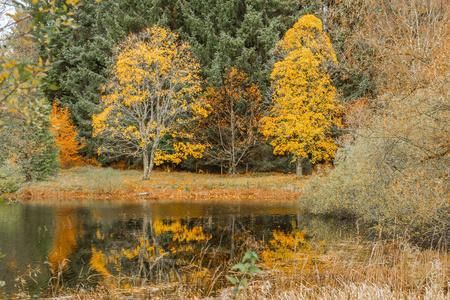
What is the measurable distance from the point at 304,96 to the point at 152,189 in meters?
9.75

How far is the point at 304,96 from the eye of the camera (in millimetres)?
28766

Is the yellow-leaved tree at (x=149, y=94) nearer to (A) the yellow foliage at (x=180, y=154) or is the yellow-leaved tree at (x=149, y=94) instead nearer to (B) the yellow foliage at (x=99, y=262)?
(A) the yellow foliage at (x=180, y=154)

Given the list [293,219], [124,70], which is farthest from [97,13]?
[293,219]

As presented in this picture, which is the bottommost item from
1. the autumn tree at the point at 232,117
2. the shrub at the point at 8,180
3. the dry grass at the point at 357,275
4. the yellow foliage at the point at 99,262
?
the yellow foliage at the point at 99,262

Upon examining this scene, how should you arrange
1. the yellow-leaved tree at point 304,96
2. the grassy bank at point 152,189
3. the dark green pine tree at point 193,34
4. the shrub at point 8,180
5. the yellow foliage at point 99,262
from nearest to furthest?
the shrub at point 8,180
the yellow foliage at point 99,262
the grassy bank at point 152,189
the yellow-leaved tree at point 304,96
the dark green pine tree at point 193,34

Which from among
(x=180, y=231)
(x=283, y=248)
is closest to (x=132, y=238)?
(x=180, y=231)

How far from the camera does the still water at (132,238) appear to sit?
1104 cm

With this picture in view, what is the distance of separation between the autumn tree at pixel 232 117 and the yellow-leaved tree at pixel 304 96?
2.77 m

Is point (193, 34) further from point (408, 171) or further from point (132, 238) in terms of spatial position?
point (408, 171)

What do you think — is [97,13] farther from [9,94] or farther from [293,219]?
[9,94]

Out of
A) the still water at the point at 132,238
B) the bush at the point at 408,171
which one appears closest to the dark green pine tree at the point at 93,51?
the still water at the point at 132,238

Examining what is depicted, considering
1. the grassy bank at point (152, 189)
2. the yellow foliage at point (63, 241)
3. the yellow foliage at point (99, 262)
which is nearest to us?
the yellow foliage at point (99, 262)

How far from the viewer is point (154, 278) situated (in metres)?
10.9

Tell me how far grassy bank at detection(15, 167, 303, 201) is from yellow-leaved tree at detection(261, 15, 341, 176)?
253 centimetres
